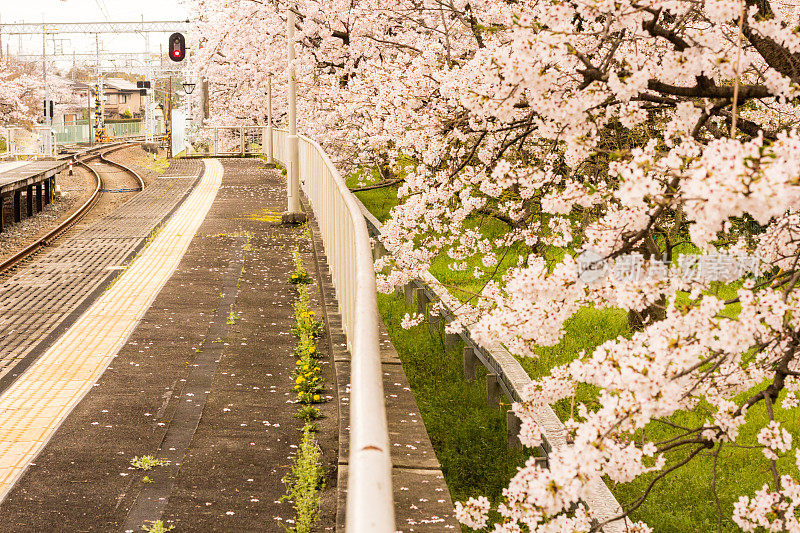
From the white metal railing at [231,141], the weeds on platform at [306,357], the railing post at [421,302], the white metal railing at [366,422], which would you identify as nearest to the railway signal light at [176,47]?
the white metal railing at [231,141]

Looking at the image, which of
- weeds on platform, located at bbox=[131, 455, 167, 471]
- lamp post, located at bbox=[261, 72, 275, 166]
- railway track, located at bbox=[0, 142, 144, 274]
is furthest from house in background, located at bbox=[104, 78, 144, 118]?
weeds on platform, located at bbox=[131, 455, 167, 471]

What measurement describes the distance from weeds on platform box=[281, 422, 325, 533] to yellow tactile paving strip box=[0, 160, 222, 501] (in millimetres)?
1776

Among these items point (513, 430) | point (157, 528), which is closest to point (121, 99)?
point (513, 430)

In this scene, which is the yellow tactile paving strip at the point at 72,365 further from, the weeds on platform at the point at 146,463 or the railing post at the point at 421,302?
the railing post at the point at 421,302

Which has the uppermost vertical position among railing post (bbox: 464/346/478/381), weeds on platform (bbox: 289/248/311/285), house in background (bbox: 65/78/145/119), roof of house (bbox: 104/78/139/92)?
roof of house (bbox: 104/78/139/92)

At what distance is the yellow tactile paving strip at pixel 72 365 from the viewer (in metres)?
6.70

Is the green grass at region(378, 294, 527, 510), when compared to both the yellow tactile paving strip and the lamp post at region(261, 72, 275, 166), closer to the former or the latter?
the yellow tactile paving strip

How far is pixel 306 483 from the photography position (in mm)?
5766

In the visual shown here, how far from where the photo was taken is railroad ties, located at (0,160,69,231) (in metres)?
22.9

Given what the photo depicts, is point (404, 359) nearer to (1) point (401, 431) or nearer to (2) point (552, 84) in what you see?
(1) point (401, 431)

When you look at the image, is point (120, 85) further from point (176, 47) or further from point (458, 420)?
point (458, 420)

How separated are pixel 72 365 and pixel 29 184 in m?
17.3

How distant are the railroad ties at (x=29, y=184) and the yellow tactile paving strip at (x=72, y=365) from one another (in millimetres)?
9129

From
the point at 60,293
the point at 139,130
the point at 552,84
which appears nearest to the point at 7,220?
the point at 60,293
